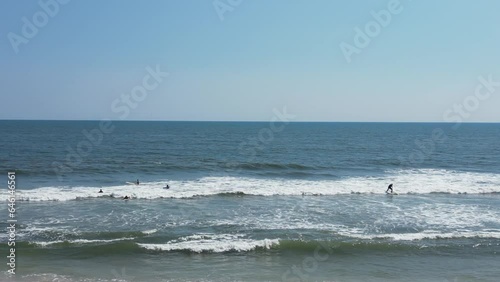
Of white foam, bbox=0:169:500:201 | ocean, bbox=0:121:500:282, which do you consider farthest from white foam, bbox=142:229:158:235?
white foam, bbox=0:169:500:201

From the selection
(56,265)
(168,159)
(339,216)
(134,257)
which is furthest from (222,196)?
(168,159)

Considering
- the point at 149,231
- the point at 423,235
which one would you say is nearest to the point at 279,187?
the point at 423,235

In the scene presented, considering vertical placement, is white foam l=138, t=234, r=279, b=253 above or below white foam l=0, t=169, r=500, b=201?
below

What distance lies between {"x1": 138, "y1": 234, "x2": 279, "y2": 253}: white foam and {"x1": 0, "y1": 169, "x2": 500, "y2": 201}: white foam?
1105 cm

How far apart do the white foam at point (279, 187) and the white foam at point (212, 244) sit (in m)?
11.1

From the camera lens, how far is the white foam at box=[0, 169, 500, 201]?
30.5m

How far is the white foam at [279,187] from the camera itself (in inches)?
1201

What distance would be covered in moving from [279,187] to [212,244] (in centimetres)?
1665

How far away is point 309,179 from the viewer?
131 feet

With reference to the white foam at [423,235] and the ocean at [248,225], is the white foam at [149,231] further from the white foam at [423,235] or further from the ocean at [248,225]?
the white foam at [423,235]

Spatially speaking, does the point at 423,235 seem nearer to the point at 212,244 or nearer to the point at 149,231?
the point at 212,244

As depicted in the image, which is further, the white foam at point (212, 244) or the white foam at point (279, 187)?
the white foam at point (279, 187)

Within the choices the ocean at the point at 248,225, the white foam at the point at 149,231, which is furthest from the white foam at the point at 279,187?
the white foam at the point at 149,231

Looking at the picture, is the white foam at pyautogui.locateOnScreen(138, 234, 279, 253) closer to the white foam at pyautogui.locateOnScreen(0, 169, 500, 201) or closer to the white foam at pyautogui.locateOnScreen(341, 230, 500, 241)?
the white foam at pyautogui.locateOnScreen(341, 230, 500, 241)
